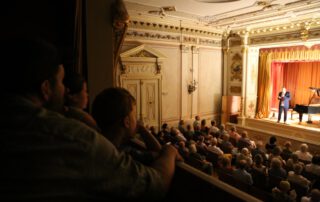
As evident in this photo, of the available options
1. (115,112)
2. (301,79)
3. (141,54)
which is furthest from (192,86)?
(115,112)

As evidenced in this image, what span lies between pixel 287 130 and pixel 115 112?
9.99 metres

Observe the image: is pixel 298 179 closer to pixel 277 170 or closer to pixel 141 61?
pixel 277 170

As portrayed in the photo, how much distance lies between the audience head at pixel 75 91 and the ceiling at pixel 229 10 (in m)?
5.71

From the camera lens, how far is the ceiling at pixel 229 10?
6.69m

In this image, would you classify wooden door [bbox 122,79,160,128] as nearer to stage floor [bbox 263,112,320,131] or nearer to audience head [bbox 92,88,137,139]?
stage floor [bbox 263,112,320,131]

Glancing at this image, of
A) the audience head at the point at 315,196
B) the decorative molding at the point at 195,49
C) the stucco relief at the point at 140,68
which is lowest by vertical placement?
the audience head at the point at 315,196

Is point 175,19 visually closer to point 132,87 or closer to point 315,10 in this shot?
point 132,87

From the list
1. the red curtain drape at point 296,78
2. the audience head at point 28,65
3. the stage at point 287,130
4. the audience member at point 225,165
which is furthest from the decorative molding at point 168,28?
the audience head at point 28,65

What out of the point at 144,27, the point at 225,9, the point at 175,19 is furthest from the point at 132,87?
the point at 225,9

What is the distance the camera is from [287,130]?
31.2ft

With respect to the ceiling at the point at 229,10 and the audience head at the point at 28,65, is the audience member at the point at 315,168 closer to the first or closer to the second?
the ceiling at the point at 229,10

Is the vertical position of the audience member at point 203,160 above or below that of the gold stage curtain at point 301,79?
below

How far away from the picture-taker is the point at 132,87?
27.7ft

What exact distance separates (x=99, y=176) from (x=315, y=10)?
8714mm
